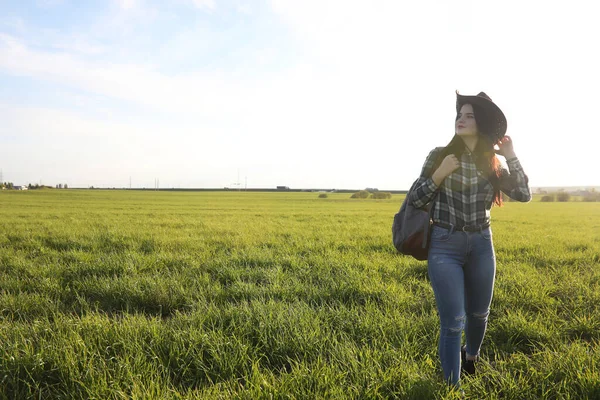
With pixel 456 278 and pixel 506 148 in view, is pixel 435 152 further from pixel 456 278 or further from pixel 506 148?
pixel 456 278

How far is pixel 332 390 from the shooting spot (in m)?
2.59

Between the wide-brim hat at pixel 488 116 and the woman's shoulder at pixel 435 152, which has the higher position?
the wide-brim hat at pixel 488 116

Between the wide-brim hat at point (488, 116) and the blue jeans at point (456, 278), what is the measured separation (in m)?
0.74

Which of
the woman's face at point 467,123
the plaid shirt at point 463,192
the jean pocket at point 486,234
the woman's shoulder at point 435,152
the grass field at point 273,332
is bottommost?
the grass field at point 273,332

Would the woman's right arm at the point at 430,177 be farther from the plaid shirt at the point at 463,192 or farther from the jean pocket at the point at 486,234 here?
the jean pocket at the point at 486,234

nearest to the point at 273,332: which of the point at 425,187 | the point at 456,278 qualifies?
the point at 456,278

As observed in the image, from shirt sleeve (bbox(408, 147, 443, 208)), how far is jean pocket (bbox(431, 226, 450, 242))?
21cm

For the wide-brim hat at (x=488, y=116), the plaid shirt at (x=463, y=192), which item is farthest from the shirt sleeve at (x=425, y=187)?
Result: the wide-brim hat at (x=488, y=116)

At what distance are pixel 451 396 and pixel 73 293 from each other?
5113 millimetres

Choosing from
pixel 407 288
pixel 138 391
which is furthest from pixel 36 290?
pixel 407 288

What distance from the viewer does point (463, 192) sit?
275 cm

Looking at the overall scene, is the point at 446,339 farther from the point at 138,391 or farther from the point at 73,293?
the point at 73,293

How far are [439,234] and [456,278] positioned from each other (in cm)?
33

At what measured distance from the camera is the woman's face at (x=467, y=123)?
2748 millimetres
